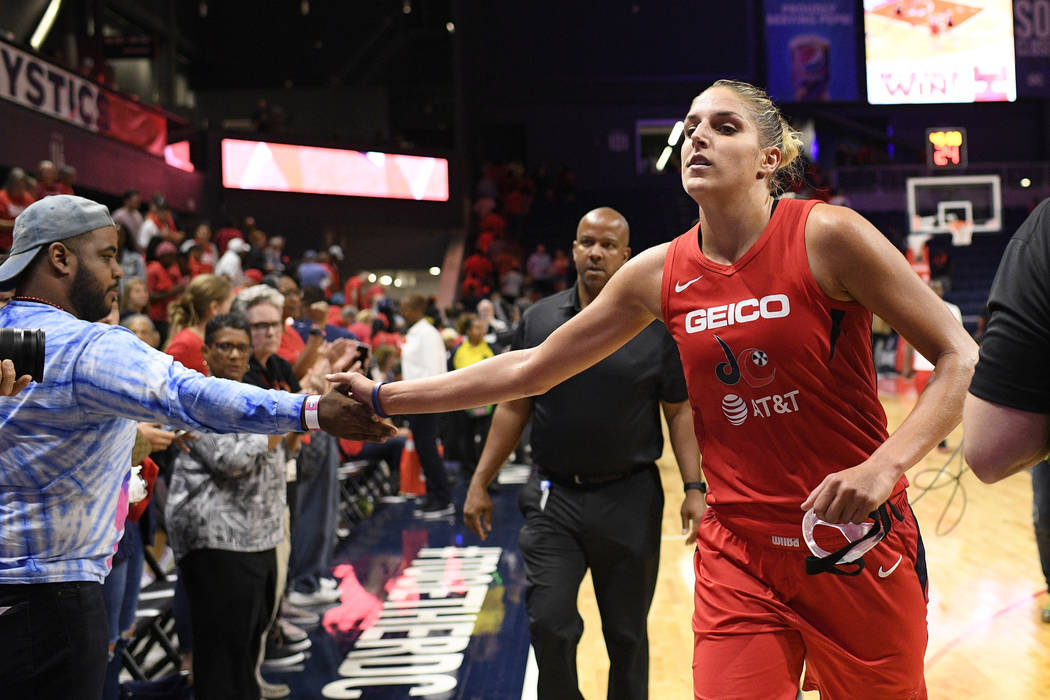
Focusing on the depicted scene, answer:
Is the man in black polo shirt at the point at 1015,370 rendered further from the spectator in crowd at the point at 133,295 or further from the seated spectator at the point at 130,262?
the seated spectator at the point at 130,262

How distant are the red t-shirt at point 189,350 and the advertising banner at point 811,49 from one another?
2193 centimetres

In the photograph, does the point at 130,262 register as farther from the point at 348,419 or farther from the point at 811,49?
the point at 811,49

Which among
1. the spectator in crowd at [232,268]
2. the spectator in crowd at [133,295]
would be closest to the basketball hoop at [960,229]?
the spectator in crowd at [232,268]

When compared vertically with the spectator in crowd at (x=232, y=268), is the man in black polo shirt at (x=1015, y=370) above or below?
below

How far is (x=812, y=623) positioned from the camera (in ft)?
7.61

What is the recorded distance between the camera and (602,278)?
12.6 feet

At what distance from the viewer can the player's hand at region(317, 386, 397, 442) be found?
2.68 meters

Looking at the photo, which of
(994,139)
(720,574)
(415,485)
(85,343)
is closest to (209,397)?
(85,343)

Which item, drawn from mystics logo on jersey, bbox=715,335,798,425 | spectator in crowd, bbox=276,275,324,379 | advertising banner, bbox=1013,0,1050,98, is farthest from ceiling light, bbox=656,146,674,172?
mystics logo on jersey, bbox=715,335,798,425

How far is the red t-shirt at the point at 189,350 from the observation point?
473 centimetres

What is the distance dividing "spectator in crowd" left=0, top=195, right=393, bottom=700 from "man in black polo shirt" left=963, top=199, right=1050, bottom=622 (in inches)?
65.6

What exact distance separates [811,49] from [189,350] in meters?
22.7

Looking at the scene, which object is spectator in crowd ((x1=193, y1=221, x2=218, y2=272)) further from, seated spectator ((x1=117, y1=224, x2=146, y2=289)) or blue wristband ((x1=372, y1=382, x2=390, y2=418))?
blue wristband ((x1=372, y1=382, x2=390, y2=418))

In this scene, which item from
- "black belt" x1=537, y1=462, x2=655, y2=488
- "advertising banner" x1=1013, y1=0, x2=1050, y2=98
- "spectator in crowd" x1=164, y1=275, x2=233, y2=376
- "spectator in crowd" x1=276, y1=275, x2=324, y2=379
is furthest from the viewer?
"advertising banner" x1=1013, y1=0, x2=1050, y2=98
